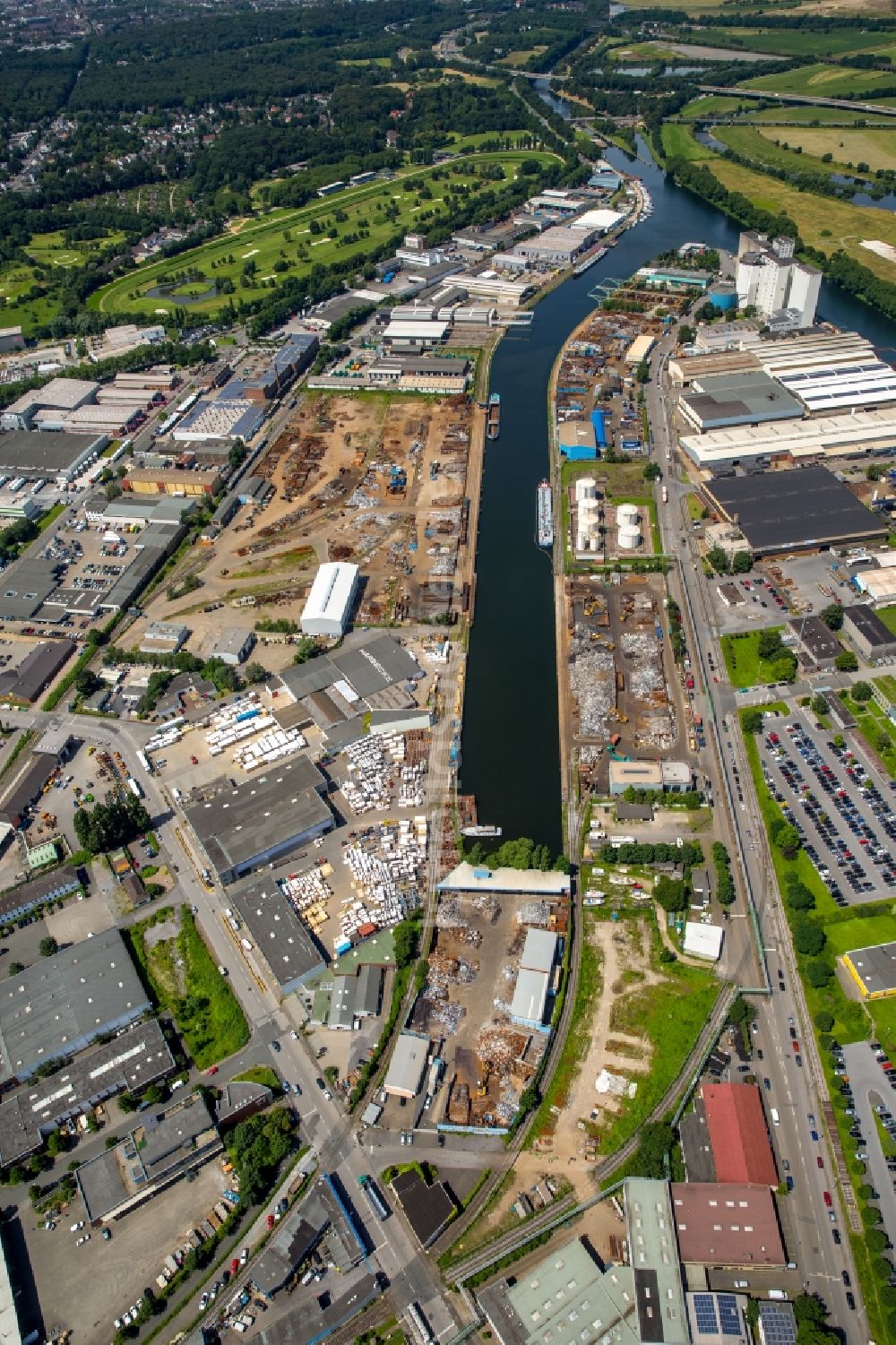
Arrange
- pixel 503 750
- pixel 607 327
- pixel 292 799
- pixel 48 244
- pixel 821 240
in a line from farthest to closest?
1. pixel 48 244
2. pixel 821 240
3. pixel 607 327
4. pixel 503 750
5. pixel 292 799

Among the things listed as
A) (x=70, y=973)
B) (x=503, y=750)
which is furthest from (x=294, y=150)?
(x=70, y=973)

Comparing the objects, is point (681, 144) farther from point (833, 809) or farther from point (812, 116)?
point (833, 809)

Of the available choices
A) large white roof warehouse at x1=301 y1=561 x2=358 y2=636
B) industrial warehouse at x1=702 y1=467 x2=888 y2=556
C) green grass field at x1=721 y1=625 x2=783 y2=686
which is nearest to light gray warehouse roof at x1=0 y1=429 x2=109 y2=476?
large white roof warehouse at x1=301 y1=561 x2=358 y2=636

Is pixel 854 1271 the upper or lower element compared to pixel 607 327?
lower

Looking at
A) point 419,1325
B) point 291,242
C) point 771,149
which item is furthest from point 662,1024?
point 771,149

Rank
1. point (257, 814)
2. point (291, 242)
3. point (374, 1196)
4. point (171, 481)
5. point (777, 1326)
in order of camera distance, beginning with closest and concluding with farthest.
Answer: point (777, 1326)
point (374, 1196)
point (257, 814)
point (171, 481)
point (291, 242)

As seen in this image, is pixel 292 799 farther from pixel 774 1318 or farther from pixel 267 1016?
pixel 774 1318
